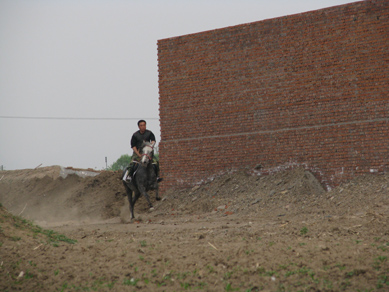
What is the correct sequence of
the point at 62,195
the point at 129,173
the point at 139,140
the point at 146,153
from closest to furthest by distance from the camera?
the point at 146,153 → the point at 139,140 → the point at 129,173 → the point at 62,195

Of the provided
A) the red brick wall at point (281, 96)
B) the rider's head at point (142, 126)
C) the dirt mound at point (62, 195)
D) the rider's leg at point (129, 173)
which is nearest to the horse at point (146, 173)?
the rider's leg at point (129, 173)

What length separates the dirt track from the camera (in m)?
7.82

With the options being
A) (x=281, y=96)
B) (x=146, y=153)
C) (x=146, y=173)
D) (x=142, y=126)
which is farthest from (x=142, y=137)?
(x=281, y=96)

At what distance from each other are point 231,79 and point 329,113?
3.84 metres

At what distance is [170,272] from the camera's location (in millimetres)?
8195

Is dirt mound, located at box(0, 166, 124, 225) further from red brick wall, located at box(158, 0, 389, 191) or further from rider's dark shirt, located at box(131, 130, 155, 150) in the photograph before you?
rider's dark shirt, located at box(131, 130, 155, 150)

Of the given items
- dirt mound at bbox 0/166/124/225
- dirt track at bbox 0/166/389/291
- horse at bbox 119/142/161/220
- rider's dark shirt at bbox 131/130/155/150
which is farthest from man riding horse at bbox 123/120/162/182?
dirt mound at bbox 0/166/124/225

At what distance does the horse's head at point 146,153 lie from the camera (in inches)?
690

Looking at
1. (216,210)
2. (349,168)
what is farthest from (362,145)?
(216,210)

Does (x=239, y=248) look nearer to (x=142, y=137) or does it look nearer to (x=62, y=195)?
(x=142, y=137)

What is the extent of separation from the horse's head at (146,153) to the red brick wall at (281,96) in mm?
2694

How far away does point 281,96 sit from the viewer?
1816 centimetres

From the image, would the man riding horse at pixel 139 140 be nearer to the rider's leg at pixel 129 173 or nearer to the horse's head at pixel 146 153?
the rider's leg at pixel 129 173

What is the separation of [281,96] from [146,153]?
482cm
